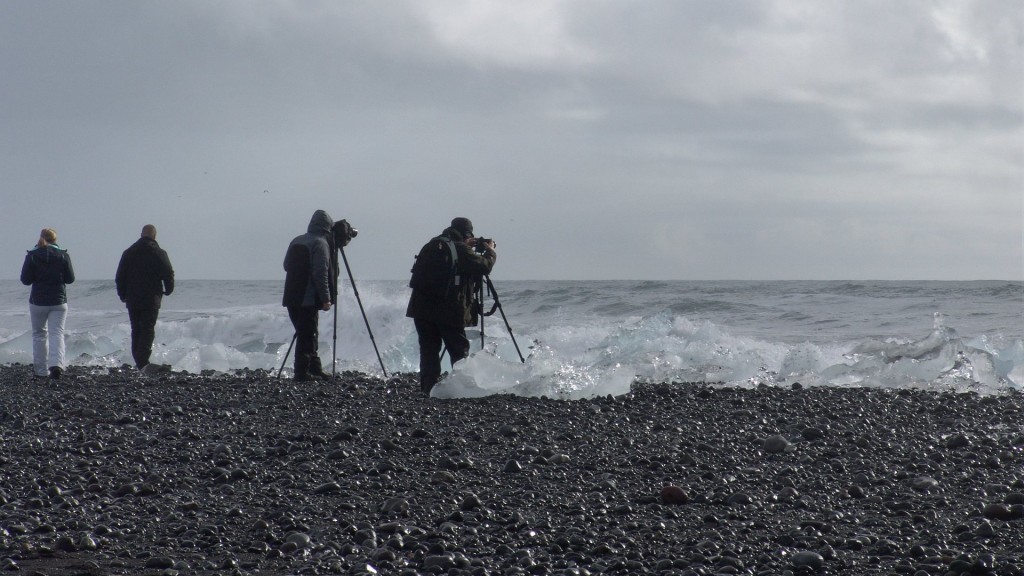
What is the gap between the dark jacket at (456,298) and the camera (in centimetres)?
938

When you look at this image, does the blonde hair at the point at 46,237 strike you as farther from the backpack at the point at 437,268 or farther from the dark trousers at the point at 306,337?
the backpack at the point at 437,268

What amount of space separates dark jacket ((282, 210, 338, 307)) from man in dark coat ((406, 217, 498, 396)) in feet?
4.30

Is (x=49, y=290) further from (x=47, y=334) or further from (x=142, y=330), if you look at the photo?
(x=142, y=330)

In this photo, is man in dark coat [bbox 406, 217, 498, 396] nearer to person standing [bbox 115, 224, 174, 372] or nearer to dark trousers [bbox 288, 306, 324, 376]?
dark trousers [bbox 288, 306, 324, 376]

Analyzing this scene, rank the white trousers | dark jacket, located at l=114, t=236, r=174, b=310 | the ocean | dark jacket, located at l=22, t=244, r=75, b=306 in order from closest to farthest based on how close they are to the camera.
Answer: the ocean < dark jacket, located at l=22, t=244, r=75, b=306 < the white trousers < dark jacket, located at l=114, t=236, r=174, b=310

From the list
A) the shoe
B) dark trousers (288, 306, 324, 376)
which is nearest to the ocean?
dark trousers (288, 306, 324, 376)

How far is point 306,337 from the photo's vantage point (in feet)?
35.6

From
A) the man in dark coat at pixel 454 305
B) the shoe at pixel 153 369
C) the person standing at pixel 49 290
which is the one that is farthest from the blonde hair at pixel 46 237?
the man in dark coat at pixel 454 305

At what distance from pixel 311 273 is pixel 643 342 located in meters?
7.05

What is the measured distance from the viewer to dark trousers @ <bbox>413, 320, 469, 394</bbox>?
9.62 metres

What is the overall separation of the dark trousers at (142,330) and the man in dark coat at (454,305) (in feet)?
15.6

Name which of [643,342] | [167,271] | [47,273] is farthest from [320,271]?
[643,342]

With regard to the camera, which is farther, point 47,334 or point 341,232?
point 47,334

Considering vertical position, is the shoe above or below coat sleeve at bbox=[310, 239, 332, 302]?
below
